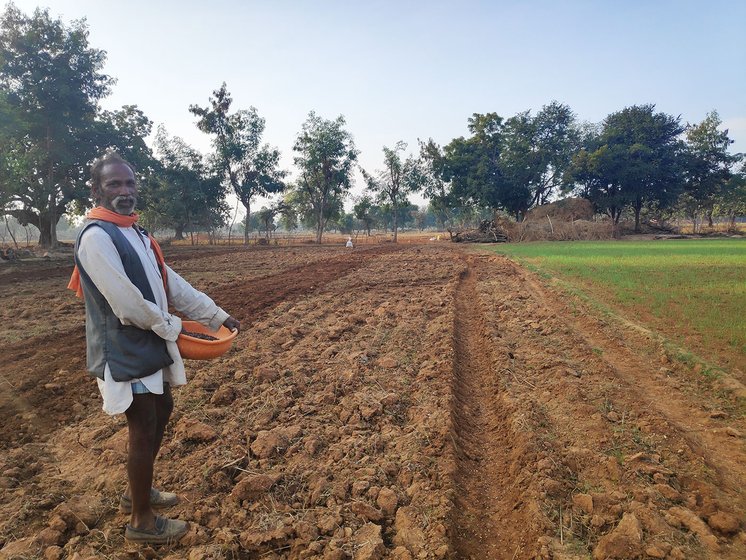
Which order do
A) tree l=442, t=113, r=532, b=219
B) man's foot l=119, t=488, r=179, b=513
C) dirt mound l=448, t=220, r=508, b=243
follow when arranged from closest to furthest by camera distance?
1. man's foot l=119, t=488, r=179, b=513
2. dirt mound l=448, t=220, r=508, b=243
3. tree l=442, t=113, r=532, b=219

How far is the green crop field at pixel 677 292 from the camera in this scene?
6.16m

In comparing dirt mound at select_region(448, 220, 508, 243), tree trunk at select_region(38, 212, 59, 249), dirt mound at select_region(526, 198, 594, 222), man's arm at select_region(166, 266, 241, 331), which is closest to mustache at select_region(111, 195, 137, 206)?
man's arm at select_region(166, 266, 241, 331)

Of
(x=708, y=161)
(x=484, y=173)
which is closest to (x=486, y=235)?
(x=484, y=173)

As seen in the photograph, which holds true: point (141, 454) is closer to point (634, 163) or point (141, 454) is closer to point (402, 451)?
point (402, 451)

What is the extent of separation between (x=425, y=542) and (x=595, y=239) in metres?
35.1

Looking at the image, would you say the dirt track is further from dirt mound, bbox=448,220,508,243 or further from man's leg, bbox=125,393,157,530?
dirt mound, bbox=448,220,508,243

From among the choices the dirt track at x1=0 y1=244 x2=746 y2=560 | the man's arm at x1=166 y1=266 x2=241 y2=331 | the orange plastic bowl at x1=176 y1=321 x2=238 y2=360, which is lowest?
the dirt track at x1=0 y1=244 x2=746 y2=560

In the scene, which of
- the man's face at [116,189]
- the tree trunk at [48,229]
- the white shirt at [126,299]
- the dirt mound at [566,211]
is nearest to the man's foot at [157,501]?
the white shirt at [126,299]

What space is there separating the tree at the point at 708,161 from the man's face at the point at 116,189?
154 ft

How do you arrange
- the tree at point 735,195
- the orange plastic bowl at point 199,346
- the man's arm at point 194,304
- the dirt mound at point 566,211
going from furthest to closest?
the tree at point 735,195 < the dirt mound at point 566,211 < the man's arm at point 194,304 < the orange plastic bowl at point 199,346

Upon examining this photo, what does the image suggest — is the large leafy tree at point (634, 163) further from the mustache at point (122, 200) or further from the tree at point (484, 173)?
the mustache at point (122, 200)

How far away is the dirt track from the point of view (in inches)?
94.0

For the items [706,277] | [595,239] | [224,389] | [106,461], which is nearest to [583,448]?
[224,389]

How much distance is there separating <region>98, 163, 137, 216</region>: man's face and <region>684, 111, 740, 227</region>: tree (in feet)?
154
